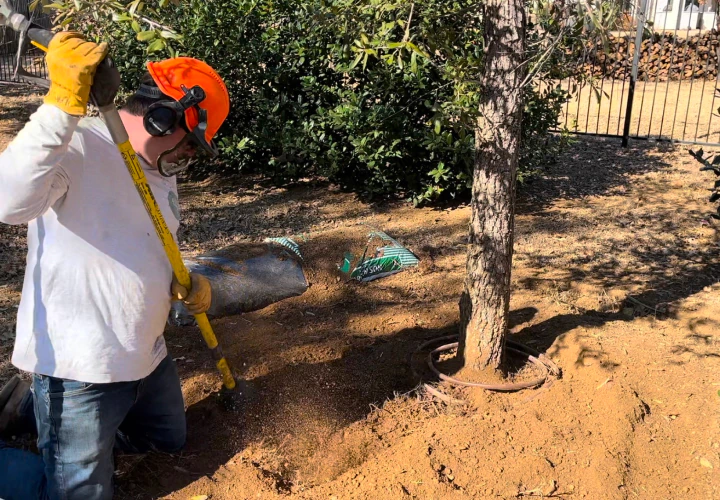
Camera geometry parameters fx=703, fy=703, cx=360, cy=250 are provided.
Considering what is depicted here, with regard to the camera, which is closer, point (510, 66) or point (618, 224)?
point (510, 66)

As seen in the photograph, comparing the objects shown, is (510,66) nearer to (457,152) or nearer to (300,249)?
(300,249)

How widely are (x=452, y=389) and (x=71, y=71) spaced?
219 cm

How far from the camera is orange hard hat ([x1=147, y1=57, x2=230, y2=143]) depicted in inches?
93.5

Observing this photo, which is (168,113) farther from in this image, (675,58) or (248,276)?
(675,58)

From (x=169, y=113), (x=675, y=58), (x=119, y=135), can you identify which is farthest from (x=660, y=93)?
(x=119, y=135)

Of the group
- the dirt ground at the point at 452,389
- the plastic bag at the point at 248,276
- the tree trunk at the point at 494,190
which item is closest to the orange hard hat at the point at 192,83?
the tree trunk at the point at 494,190

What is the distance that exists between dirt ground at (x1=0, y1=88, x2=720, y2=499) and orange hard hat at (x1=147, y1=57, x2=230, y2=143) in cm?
136

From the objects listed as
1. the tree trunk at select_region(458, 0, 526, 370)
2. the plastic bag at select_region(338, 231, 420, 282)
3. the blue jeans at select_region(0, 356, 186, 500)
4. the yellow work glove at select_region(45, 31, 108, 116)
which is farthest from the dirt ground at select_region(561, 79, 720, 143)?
the yellow work glove at select_region(45, 31, 108, 116)

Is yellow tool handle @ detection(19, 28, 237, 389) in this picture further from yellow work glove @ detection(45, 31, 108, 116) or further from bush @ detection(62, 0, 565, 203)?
bush @ detection(62, 0, 565, 203)

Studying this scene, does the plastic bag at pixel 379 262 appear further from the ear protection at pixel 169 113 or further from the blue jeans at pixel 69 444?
the ear protection at pixel 169 113

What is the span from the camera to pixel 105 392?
8.12ft

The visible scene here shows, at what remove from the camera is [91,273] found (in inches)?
92.3

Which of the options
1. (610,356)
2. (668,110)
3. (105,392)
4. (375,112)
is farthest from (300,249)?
(668,110)

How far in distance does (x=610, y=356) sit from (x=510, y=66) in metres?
1.55
